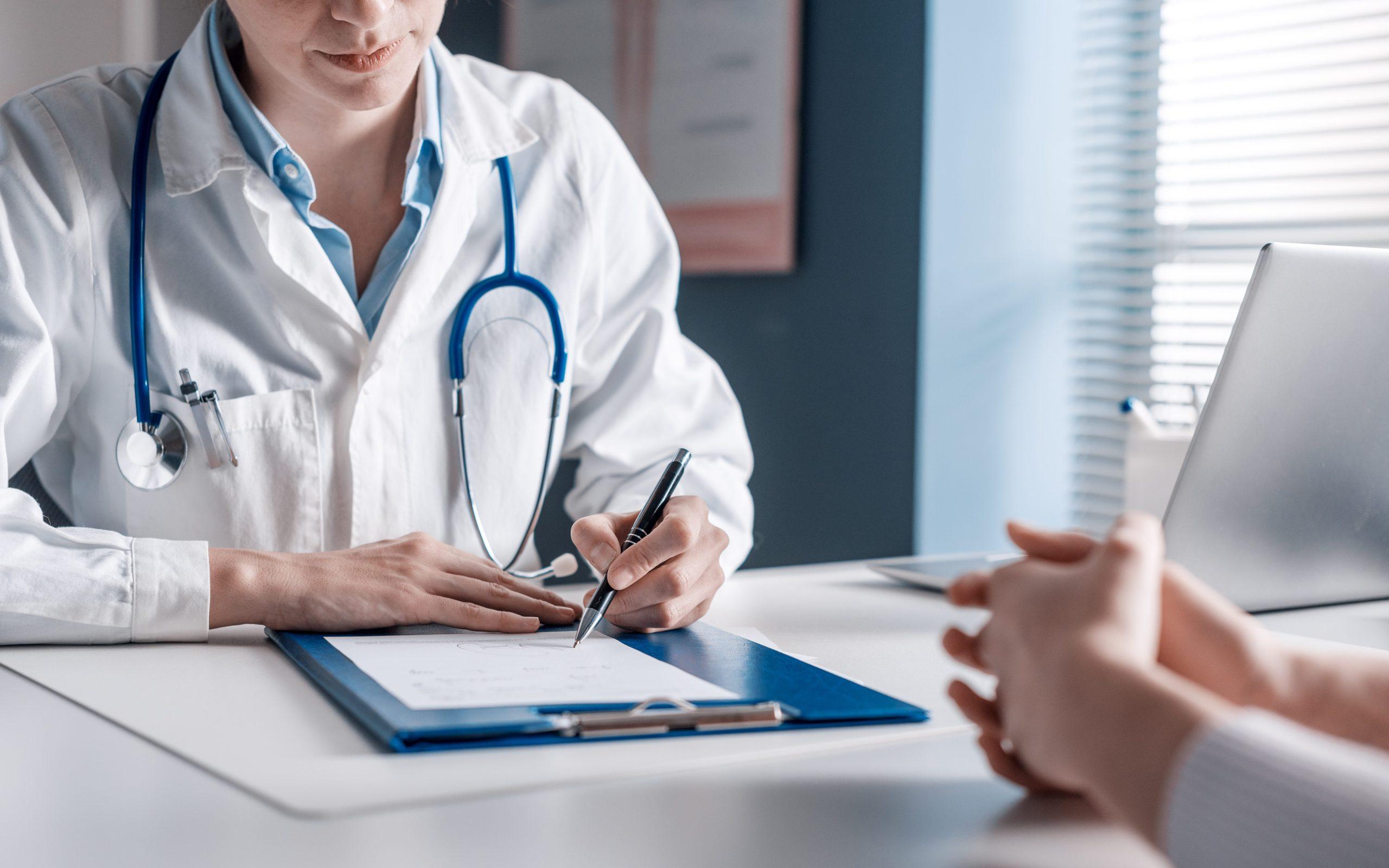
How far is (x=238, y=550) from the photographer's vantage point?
958 millimetres

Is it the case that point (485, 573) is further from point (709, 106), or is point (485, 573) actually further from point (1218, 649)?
point (709, 106)

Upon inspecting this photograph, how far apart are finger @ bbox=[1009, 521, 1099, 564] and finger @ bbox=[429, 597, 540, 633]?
416mm

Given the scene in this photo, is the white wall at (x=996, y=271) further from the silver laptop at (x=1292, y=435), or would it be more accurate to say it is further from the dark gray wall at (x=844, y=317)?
the silver laptop at (x=1292, y=435)

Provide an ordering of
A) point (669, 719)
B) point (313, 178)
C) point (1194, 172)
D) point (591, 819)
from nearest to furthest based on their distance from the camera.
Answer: point (591, 819)
point (669, 719)
point (313, 178)
point (1194, 172)

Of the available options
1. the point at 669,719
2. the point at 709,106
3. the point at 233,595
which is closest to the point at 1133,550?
the point at 669,719

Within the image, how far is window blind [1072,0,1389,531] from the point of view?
2.08 meters

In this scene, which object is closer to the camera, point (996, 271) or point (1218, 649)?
point (1218, 649)

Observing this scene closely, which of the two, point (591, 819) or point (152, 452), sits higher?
point (152, 452)

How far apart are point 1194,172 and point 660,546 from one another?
177 cm

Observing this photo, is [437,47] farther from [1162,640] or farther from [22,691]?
[1162,640]

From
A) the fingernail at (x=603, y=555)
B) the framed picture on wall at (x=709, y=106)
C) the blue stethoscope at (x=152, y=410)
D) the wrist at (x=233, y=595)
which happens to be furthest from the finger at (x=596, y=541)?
the framed picture on wall at (x=709, y=106)

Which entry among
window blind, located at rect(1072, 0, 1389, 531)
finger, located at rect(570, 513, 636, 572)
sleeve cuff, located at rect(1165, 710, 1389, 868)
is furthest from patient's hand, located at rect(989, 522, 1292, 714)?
window blind, located at rect(1072, 0, 1389, 531)

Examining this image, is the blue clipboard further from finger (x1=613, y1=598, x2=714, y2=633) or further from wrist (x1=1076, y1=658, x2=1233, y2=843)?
wrist (x1=1076, y1=658, x2=1233, y2=843)

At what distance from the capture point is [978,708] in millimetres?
622
